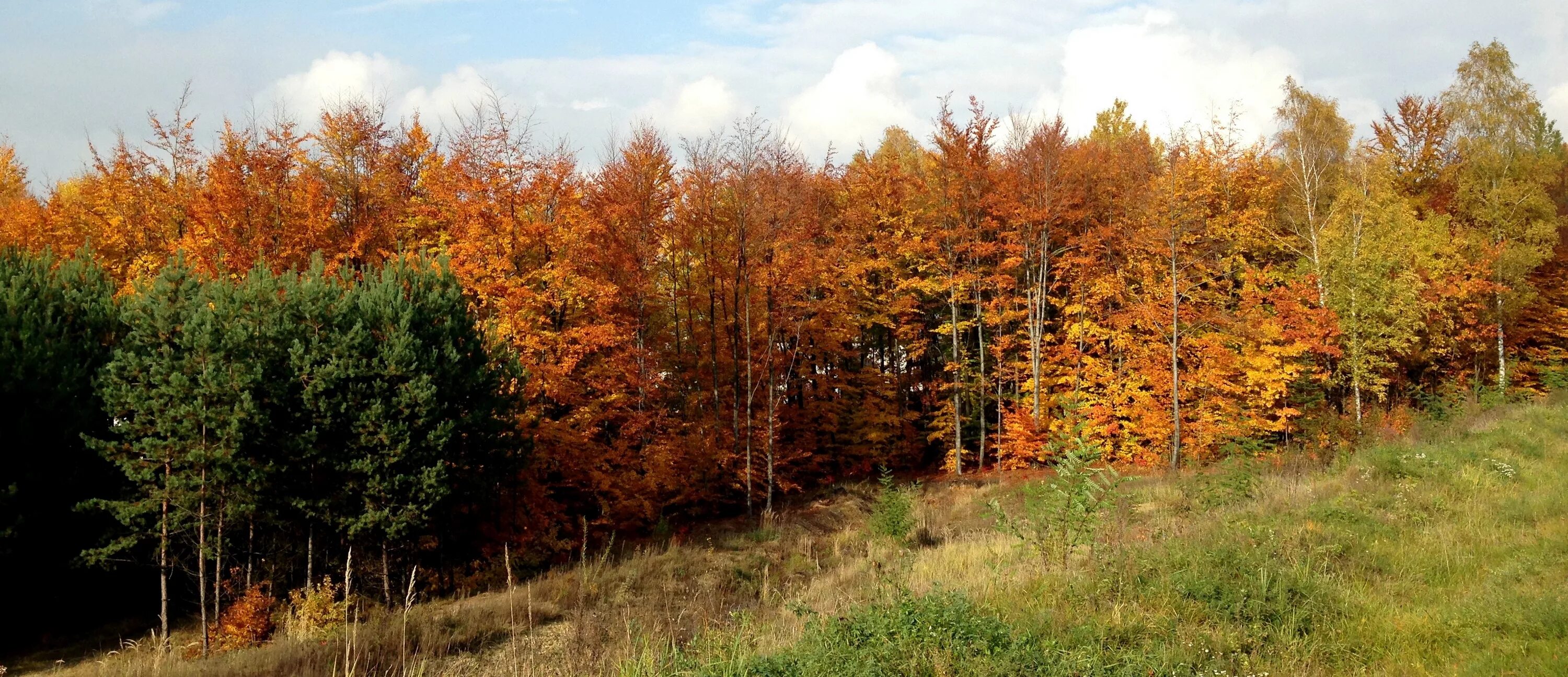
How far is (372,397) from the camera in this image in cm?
1501

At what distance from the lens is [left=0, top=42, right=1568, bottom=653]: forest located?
48.3ft

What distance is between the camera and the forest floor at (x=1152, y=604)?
5.75 m

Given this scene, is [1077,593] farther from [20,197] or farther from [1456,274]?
[20,197]

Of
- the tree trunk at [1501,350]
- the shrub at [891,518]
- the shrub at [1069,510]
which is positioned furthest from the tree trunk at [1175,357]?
the shrub at [1069,510]

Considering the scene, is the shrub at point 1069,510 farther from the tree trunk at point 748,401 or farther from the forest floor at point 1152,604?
the tree trunk at point 748,401

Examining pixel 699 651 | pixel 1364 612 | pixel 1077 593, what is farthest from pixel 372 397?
pixel 1364 612

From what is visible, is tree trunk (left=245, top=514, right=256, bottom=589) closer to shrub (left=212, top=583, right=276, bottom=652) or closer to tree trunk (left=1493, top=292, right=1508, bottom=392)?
shrub (left=212, top=583, right=276, bottom=652)

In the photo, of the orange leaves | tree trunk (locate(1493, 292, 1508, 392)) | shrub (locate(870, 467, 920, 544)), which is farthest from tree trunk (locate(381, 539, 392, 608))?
tree trunk (locate(1493, 292, 1508, 392))

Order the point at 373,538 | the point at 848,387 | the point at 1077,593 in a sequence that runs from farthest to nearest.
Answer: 1. the point at 848,387
2. the point at 373,538
3. the point at 1077,593

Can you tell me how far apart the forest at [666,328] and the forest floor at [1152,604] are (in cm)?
288

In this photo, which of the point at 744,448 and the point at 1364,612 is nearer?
the point at 1364,612

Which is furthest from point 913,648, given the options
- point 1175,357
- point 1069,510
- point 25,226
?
point 25,226

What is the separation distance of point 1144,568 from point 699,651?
417 cm

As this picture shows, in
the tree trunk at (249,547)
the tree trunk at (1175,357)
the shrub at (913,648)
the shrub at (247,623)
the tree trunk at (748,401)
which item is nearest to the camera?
the shrub at (913,648)
